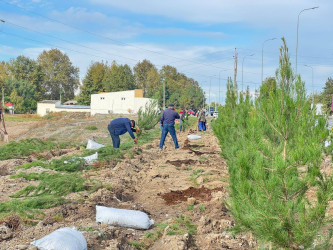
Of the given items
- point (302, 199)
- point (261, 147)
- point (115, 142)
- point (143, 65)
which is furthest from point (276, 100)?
point (143, 65)

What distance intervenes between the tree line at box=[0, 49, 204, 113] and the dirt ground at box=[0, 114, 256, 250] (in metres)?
54.2

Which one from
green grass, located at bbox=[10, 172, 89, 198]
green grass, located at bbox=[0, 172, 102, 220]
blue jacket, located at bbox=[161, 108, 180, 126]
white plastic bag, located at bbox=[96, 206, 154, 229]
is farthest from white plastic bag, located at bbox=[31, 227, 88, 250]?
blue jacket, located at bbox=[161, 108, 180, 126]

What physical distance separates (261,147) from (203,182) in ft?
15.3

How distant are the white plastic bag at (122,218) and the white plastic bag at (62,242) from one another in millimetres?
1226

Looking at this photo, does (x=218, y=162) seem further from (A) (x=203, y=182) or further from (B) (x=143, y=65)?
(B) (x=143, y=65)

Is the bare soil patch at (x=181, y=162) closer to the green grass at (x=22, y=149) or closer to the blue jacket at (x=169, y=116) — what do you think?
the blue jacket at (x=169, y=116)

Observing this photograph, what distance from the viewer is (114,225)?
19.0 ft

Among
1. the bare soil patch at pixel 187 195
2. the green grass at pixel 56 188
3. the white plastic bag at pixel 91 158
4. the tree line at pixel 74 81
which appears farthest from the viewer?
the tree line at pixel 74 81

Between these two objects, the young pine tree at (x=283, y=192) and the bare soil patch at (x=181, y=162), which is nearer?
the young pine tree at (x=283, y=192)

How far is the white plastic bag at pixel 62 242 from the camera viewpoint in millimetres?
4238

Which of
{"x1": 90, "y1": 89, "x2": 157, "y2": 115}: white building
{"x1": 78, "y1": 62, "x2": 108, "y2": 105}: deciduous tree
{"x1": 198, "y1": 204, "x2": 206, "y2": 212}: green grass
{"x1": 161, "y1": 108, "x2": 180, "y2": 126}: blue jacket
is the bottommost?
{"x1": 198, "y1": 204, "x2": 206, "y2": 212}: green grass

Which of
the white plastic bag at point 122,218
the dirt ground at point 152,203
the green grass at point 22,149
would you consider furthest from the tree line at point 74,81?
the white plastic bag at point 122,218

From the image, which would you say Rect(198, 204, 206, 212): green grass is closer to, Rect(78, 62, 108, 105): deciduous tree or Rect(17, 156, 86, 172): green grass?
Rect(17, 156, 86, 172): green grass

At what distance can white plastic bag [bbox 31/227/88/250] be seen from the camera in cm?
424
